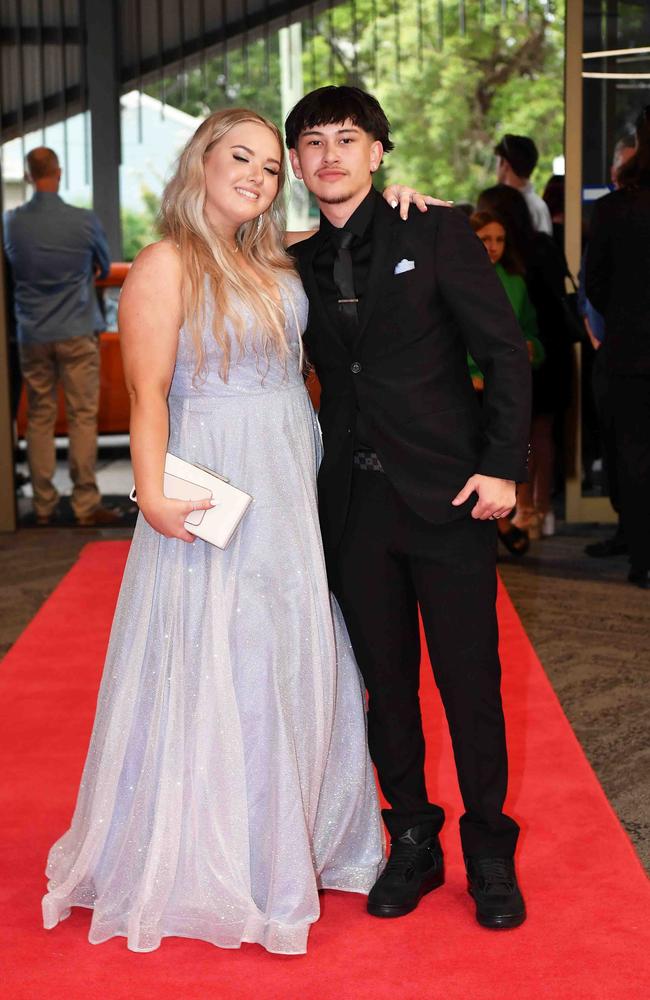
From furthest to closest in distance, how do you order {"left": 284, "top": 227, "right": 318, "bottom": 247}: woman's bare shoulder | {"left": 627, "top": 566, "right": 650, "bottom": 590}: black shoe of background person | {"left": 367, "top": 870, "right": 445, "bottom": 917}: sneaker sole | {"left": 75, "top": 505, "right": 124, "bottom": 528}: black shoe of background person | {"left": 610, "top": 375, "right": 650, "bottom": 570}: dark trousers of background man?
{"left": 75, "top": 505, "right": 124, "bottom": 528}: black shoe of background person, {"left": 627, "top": 566, "right": 650, "bottom": 590}: black shoe of background person, {"left": 610, "top": 375, "right": 650, "bottom": 570}: dark trousers of background man, {"left": 284, "top": 227, "right": 318, "bottom": 247}: woman's bare shoulder, {"left": 367, "top": 870, "right": 445, "bottom": 917}: sneaker sole

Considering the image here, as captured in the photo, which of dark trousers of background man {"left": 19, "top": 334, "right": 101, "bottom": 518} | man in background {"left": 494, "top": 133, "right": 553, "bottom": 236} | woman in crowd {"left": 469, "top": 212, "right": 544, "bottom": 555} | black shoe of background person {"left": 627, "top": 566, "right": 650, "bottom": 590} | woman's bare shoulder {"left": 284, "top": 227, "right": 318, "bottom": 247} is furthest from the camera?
dark trousers of background man {"left": 19, "top": 334, "right": 101, "bottom": 518}

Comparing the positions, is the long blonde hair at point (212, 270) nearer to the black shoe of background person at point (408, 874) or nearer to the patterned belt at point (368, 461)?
the patterned belt at point (368, 461)

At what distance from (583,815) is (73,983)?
4.07 feet

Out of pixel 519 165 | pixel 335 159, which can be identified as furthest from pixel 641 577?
pixel 335 159

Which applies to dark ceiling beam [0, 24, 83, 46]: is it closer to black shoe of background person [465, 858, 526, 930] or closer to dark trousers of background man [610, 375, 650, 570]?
dark trousers of background man [610, 375, 650, 570]

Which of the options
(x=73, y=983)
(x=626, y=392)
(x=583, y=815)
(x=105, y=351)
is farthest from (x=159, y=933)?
(x=105, y=351)

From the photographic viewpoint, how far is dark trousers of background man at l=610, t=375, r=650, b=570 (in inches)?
202

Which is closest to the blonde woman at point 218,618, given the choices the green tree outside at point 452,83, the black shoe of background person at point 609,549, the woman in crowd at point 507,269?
the woman in crowd at point 507,269

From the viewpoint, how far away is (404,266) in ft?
7.69

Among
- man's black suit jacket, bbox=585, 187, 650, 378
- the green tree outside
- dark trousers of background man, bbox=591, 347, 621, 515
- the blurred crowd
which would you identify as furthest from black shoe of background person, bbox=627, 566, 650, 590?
the green tree outside

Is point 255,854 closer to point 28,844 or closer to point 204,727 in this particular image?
point 204,727

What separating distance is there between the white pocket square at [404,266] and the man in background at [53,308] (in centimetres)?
449

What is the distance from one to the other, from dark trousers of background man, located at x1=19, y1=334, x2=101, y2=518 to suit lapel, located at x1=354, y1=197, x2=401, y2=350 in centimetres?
447

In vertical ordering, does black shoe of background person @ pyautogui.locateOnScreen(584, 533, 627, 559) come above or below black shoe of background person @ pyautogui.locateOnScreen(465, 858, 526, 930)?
above
